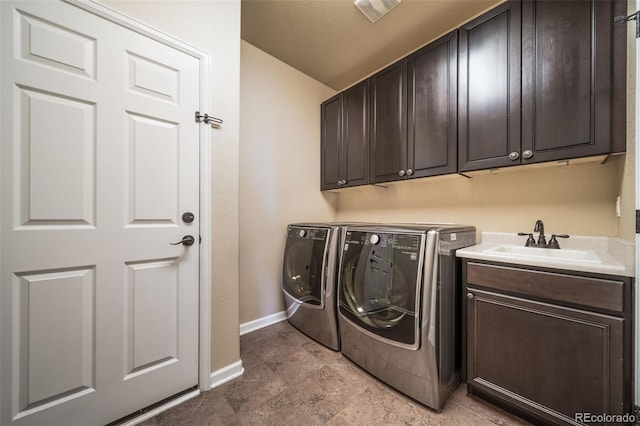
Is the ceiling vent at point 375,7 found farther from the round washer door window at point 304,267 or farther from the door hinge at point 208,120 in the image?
the round washer door window at point 304,267

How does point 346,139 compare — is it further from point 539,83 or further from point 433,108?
point 539,83

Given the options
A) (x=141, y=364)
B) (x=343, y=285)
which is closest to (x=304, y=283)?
(x=343, y=285)

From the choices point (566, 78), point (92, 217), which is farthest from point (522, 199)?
point (92, 217)

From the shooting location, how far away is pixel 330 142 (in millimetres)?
2529

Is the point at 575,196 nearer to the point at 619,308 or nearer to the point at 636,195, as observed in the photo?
the point at 636,195

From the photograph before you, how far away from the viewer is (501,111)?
142 centimetres

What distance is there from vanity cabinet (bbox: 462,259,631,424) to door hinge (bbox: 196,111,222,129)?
1720 mm

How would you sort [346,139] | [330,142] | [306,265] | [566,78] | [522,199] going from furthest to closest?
[330,142] → [346,139] → [306,265] → [522,199] → [566,78]

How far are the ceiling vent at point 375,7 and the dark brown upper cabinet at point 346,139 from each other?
493 millimetres

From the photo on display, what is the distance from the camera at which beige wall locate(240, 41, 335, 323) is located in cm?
213

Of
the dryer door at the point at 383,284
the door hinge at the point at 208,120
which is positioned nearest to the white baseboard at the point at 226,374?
the dryer door at the point at 383,284

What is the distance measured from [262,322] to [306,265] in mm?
750

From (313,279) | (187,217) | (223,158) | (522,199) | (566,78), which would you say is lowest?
(313,279)

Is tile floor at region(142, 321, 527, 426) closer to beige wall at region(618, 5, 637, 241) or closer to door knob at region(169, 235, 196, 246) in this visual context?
door knob at region(169, 235, 196, 246)
